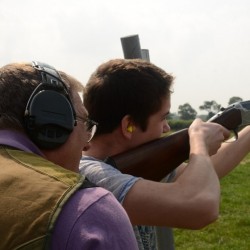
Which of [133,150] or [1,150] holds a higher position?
[1,150]

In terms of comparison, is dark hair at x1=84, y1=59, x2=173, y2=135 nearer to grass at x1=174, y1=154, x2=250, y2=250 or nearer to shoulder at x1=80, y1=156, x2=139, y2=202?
shoulder at x1=80, y1=156, x2=139, y2=202

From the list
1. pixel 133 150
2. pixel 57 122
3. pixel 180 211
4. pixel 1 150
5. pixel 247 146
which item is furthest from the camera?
pixel 247 146

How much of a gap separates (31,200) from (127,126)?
1.74m

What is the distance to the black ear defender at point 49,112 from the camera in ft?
5.76

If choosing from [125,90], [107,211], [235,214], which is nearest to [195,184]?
[125,90]

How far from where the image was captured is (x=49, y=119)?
1.81 m

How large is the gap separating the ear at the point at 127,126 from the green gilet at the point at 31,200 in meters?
1.58

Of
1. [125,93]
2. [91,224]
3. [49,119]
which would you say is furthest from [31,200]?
[125,93]

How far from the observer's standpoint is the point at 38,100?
5.76 ft

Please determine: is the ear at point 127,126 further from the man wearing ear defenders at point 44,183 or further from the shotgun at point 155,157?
the man wearing ear defenders at point 44,183

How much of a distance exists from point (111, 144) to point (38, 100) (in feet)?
4.81

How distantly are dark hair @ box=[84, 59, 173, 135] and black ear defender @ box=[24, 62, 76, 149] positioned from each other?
122cm

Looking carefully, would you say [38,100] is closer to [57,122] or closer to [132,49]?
[57,122]

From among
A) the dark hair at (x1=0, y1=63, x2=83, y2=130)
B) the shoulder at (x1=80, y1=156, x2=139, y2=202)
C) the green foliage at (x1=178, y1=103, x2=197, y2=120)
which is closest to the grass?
the shoulder at (x1=80, y1=156, x2=139, y2=202)
